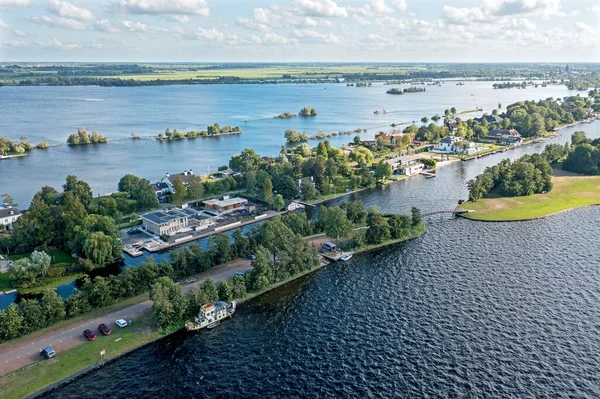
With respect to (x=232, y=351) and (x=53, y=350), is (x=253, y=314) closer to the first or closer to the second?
(x=232, y=351)

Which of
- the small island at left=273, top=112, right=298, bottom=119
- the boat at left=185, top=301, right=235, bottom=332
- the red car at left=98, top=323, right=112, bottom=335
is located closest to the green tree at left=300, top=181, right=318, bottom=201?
the boat at left=185, top=301, right=235, bottom=332

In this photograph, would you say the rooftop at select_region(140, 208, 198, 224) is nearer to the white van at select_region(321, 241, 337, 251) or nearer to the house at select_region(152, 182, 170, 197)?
the house at select_region(152, 182, 170, 197)

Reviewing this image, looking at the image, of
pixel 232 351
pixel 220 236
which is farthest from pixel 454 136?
pixel 232 351

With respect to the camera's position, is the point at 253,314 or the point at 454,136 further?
the point at 454,136

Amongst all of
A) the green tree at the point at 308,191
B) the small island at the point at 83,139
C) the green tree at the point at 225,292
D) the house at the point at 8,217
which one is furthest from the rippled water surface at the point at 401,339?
the small island at the point at 83,139

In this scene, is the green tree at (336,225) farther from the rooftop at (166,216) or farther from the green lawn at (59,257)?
the green lawn at (59,257)

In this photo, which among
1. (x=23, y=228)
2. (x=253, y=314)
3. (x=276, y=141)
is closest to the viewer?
(x=253, y=314)
